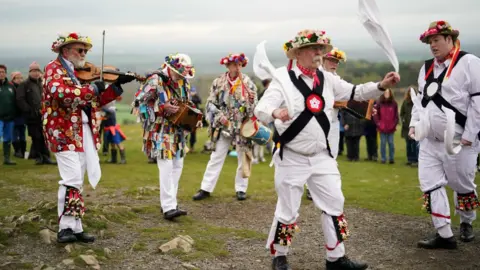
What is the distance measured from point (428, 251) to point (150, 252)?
10.8 ft

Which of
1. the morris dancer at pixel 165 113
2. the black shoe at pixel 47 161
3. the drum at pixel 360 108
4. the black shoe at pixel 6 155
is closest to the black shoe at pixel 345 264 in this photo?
the drum at pixel 360 108

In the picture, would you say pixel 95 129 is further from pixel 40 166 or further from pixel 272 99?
pixel 40 166

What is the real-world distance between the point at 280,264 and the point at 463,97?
9.94 feet

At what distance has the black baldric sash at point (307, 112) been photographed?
239 inches

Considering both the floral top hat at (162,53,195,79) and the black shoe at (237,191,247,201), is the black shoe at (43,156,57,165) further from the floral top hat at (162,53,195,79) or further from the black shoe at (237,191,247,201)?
the floral top hat at (162,53,195,79)

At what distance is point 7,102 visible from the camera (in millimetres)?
14922

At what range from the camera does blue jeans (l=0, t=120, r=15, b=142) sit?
49.1 ft

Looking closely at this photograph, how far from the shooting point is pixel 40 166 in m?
14.4

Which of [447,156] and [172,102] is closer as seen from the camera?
[447,156]

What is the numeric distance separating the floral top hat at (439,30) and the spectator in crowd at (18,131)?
1125 cm

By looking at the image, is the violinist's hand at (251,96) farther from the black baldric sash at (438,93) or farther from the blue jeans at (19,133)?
the blue jeans at (19,133)

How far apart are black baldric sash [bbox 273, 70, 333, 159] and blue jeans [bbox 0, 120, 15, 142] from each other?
35.4 feet

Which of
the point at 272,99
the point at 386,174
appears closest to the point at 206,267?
the point at 272,99

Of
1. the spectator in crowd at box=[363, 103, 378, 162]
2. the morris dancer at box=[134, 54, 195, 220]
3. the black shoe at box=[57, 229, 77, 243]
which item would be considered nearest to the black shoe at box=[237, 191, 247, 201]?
the morris dancer at box=[134, 54, 195, 220]
